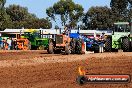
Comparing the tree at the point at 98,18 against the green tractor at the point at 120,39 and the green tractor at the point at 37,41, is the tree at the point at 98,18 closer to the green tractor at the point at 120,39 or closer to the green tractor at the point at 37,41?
the green tractor at the point at 37,41

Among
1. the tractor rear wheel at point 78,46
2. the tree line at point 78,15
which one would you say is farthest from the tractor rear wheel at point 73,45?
the tree line at point 78,15

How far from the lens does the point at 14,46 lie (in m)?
50.7

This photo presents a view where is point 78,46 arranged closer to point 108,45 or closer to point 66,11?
point 108,45

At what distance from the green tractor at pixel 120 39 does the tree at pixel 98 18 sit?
82.3m

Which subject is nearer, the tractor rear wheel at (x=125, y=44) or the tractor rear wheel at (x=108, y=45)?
the tractor rear wheel at (x=125, y=44)

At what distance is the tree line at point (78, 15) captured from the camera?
10881 cm

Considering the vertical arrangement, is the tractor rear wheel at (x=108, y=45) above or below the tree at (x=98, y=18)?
below

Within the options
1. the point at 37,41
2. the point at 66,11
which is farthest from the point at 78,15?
the point at 37,41

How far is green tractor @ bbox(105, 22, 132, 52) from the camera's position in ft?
118

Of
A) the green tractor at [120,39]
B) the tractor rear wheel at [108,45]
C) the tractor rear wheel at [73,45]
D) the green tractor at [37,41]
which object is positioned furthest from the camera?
the green tractor at [37,41]

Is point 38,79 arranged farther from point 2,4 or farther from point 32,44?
point 2,4

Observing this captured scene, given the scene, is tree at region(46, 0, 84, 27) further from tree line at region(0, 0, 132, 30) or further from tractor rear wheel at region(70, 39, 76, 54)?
tractor rear wheel at region(70, 39, 76, 54)

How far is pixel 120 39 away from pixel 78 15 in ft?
251

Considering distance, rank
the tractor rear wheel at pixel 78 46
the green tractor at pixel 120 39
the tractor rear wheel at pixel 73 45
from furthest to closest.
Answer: the green tractor at pixel 120 39, the tractor rear wheel at pixel 73 45, the tractor rear wheel at pixel 78 46
